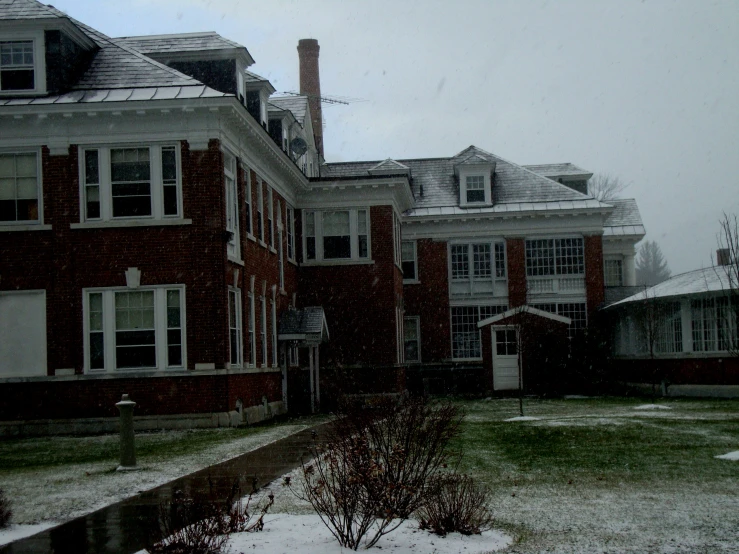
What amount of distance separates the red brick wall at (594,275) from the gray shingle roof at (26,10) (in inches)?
985

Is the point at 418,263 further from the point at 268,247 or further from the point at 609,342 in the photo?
the point at 268,247

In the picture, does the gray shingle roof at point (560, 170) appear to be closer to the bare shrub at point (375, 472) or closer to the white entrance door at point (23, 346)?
the white entrance door at point (23, 346)

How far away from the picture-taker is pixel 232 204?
2238 cm

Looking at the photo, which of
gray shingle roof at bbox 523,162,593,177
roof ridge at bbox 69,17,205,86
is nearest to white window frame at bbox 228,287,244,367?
roof ridge at bbox 69,17,205,86

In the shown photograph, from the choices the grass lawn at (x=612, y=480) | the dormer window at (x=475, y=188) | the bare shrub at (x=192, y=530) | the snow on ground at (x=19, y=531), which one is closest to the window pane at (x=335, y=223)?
the dormer window at (x=475, y=188)

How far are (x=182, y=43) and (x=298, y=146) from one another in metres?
7.00

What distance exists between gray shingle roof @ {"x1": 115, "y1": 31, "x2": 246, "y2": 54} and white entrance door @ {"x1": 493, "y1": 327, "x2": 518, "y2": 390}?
16.2 meters

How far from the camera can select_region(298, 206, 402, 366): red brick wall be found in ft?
104

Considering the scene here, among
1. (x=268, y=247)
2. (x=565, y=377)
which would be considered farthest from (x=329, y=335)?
(x=565, y=377)

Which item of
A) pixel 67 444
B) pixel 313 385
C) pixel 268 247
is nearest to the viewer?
pixel 67 444

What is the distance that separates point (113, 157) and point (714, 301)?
19.1 meters

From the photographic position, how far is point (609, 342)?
3812 centimetres

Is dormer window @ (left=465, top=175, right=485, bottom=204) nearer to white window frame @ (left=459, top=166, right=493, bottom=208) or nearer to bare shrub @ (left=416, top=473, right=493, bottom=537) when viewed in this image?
white window frame @ (left=459, top=166, right=493, bottom=208)

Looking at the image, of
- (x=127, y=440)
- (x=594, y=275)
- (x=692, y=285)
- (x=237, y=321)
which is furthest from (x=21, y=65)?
(x=594, y=275)
